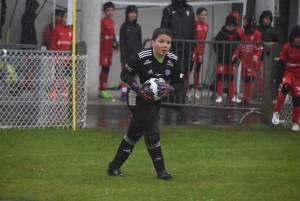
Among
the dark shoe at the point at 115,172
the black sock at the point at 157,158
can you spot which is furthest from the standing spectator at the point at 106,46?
the black sock at the point at 157,158

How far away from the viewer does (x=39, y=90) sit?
12117 millimetres

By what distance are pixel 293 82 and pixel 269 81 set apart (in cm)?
63

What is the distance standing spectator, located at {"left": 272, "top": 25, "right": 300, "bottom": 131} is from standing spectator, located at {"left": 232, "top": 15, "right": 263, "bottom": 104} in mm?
1702

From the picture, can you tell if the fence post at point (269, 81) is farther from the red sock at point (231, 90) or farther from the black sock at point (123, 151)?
the black sock at point (123, 151)

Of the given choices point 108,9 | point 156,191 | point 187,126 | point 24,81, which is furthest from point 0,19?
point 156,191

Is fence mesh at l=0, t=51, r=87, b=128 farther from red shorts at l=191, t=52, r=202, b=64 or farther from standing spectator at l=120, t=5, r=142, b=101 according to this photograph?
standing spectator at l=120, t=5, r=142, b=101

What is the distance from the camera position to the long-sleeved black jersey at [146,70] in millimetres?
8219

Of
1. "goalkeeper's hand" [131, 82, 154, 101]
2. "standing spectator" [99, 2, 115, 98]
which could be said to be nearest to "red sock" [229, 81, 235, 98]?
"standing spectator" [99, 2, 115, 98]

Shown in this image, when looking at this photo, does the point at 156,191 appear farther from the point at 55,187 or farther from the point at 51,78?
the point at 51,78

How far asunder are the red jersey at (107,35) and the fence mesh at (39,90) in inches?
193

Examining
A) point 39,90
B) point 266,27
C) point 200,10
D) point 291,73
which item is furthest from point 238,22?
point 39,90

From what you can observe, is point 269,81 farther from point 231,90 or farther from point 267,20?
point 267,20

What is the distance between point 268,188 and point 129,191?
1.50 meters

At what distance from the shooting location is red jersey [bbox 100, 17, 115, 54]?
56.0 feet
